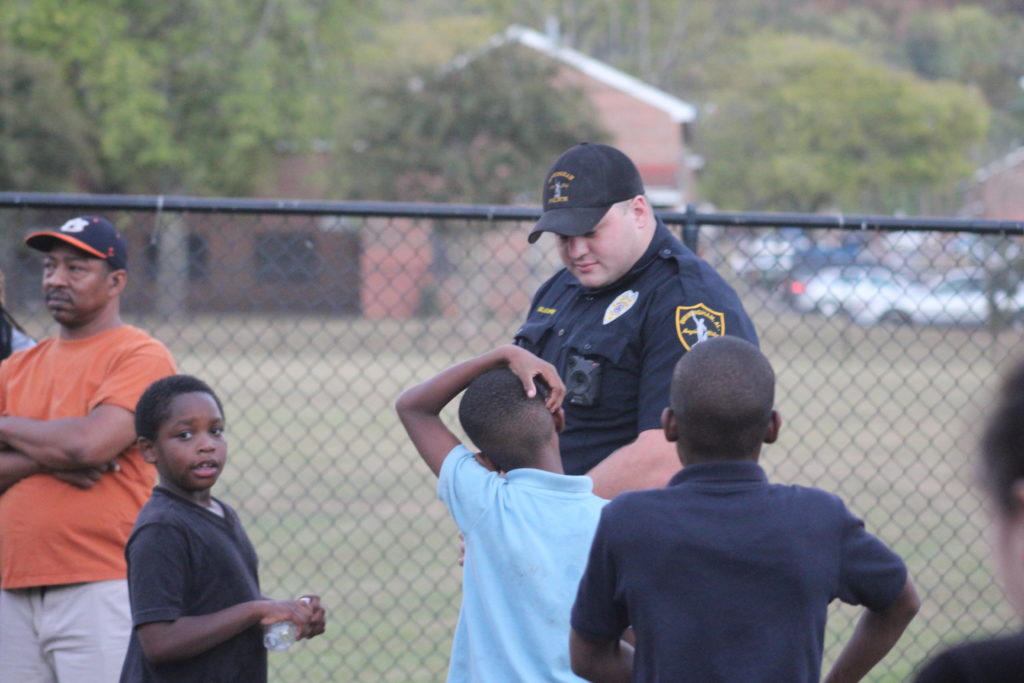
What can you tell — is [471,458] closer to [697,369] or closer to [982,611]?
[697,369]

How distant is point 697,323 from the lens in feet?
9.88

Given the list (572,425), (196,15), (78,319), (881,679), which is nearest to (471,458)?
(572,425)

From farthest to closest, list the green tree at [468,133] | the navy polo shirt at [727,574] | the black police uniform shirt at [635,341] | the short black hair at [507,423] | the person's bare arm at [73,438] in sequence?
the green tree at [468,133], the person's bare arm at [73,438], the black police uniform shirt at [635,341], the short black hair at [507,423], the navy polo shirt at [727,574]

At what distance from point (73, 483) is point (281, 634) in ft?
3.33

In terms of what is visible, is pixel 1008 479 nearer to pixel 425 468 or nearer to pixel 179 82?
pixel 425 468

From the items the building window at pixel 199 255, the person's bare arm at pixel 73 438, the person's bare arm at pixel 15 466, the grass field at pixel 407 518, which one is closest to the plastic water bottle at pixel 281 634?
the person's bare arm at pixel 73 438

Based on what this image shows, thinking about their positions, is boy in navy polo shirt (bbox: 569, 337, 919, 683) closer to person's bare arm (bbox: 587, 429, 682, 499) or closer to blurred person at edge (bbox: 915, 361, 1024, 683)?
person's bare arm (bbox: 587, 429, 682, 499)

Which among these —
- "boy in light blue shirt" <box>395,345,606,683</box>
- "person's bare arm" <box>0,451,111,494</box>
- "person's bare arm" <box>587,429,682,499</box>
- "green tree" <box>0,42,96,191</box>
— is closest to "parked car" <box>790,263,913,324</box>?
"person's bare arm" <box>587,429,682,499</box>

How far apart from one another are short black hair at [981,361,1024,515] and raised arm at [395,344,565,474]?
1579 mm

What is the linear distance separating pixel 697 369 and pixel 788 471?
8.62m

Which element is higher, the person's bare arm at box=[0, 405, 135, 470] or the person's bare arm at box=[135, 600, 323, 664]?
the person's bare arm at box=[0, 405, 135, 470]

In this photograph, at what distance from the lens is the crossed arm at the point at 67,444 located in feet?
11.5

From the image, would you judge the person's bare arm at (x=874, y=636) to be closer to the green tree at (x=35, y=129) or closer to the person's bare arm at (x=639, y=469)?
the person's bare arm at (x=639, y=469)

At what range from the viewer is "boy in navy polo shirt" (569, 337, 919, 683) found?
2.20m
